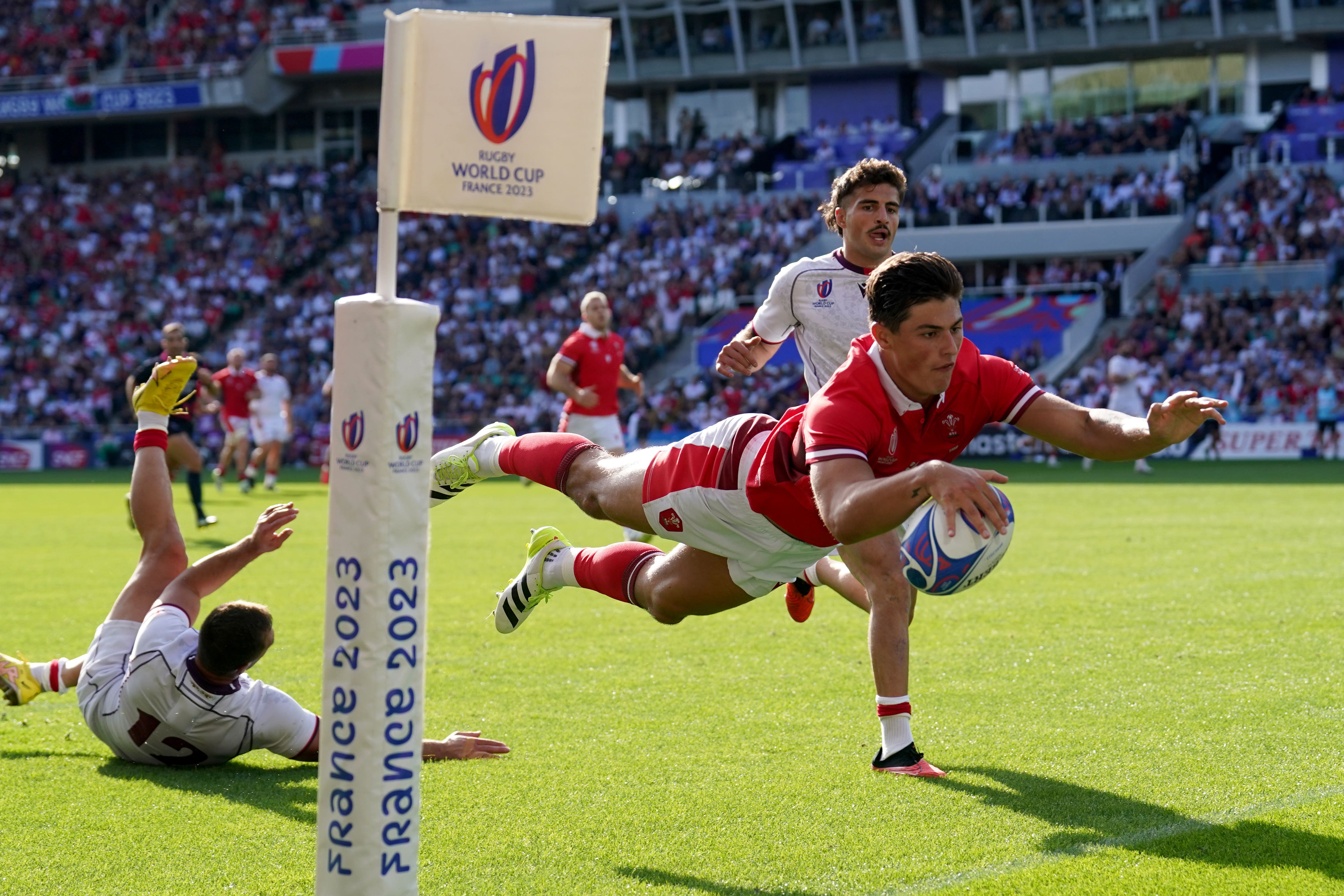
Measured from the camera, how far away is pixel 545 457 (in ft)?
19.2

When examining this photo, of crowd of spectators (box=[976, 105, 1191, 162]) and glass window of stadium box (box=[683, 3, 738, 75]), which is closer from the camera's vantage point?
crowd of spectators (box=[976, 105, 1191, 162])

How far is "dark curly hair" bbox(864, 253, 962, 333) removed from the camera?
420 centimetres

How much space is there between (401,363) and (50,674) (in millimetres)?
4239

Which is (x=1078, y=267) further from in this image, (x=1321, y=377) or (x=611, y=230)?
(x=611, y=230)

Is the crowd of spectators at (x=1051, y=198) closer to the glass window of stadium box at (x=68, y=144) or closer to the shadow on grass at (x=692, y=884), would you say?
the glass window of stadium box at (x=68, y=144)

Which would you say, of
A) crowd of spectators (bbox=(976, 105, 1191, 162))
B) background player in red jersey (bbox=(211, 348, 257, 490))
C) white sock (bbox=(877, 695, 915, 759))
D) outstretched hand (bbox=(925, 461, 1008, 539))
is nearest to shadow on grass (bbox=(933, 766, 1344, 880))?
white sock (bbox=(877, 695, 915, 759))

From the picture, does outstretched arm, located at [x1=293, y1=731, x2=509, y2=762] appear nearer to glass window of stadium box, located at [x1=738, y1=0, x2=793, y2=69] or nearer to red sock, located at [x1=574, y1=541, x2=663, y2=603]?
red sock, located at [x1=574, y1=541, x2=663, y2=603]

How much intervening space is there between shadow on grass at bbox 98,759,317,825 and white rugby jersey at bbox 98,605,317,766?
0.08 meters

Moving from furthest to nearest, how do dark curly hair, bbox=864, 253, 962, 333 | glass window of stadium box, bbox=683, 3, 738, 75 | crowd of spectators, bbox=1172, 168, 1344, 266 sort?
1. glass window of stadium box, bbox=683, 3, 738, 75
2. crowd of spectators, bbox=1172, 168, 1344, 266
3. dark curly hair, bbox=864, 253, 962, 333

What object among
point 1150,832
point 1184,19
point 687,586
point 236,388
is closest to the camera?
point 1150,832

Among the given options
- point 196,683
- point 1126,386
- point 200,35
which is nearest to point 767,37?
point 200,35

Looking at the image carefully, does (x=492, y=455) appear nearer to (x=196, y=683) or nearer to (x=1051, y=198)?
(x=196, y=683)

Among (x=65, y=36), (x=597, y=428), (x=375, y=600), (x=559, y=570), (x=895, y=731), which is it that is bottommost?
(x=895, y=731)

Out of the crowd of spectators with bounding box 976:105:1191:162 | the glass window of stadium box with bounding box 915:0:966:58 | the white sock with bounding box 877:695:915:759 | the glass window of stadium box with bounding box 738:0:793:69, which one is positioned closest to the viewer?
the white sock with bounding box 877:695:915:759
